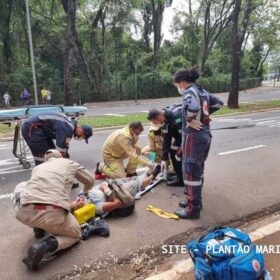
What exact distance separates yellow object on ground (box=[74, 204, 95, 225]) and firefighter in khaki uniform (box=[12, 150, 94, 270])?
0.33m

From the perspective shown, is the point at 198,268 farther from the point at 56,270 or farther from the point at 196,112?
the point at 196,112

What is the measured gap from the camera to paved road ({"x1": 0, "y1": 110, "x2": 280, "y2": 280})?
3521mm

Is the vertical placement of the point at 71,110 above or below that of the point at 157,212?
above

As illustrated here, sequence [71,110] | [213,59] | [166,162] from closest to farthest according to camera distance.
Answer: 1. [166,162]
2. [71,110]
3. [213,59]

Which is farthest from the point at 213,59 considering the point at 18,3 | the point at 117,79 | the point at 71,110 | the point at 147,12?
the point at 71,110

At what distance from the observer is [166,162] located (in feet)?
17.2

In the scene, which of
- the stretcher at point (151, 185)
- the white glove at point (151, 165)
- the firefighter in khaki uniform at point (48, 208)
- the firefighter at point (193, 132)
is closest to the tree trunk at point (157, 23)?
the white glove at point (151, 165)

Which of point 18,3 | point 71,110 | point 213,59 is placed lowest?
point 71,110

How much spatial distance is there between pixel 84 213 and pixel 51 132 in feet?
5.58

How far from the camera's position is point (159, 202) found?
194 inches

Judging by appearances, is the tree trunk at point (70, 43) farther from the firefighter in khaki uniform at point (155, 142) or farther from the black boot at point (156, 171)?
the black boot at point (156, 171)

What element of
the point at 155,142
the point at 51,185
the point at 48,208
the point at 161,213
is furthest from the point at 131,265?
the point at 155,142

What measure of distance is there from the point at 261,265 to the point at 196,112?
1819mm

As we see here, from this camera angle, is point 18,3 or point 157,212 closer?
point 157,212
